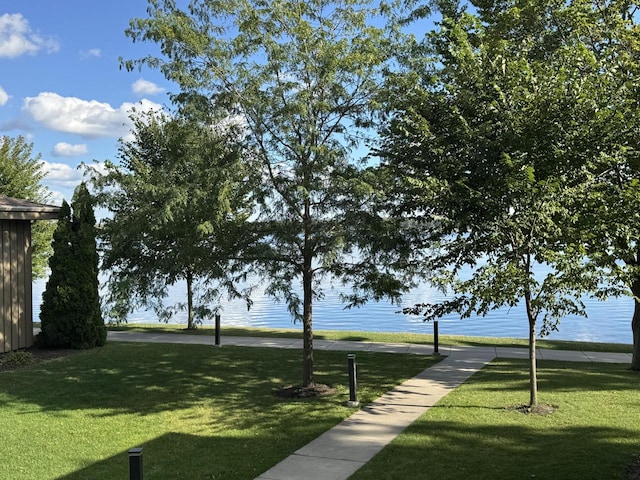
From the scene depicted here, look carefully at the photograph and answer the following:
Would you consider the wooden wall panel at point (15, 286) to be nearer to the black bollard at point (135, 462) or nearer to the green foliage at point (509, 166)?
the green foliage at point (509, 166)

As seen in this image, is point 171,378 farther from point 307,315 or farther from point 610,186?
point 610,186

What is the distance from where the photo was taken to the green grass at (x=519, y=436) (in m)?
6.06

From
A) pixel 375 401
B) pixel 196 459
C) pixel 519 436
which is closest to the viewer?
pixel 196 459

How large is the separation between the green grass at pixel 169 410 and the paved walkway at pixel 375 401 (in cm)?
27

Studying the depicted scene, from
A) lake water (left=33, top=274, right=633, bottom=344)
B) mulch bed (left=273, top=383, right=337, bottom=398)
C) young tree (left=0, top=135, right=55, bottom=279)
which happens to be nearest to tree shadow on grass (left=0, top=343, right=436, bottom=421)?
mulch bed (left=273, top=383, right=337, bottom=398)

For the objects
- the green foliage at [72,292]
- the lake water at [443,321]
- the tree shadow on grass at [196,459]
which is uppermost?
the green foliage at [72,292]

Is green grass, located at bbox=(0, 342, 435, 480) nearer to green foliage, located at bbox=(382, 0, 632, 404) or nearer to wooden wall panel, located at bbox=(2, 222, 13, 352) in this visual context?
wooden wall panel, located at bbox=(2, 222, 13, 352)

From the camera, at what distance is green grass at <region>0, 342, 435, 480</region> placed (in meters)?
6.44

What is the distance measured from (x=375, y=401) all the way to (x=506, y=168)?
4.22m

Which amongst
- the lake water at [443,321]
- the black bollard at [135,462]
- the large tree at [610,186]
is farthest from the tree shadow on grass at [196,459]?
the lake water at [443,321]

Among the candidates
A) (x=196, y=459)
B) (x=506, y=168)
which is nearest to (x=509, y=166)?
(x=506, y=168)

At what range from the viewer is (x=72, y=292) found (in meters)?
13.4

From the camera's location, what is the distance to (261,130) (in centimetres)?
923

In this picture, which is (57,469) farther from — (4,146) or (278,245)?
(4,146)
